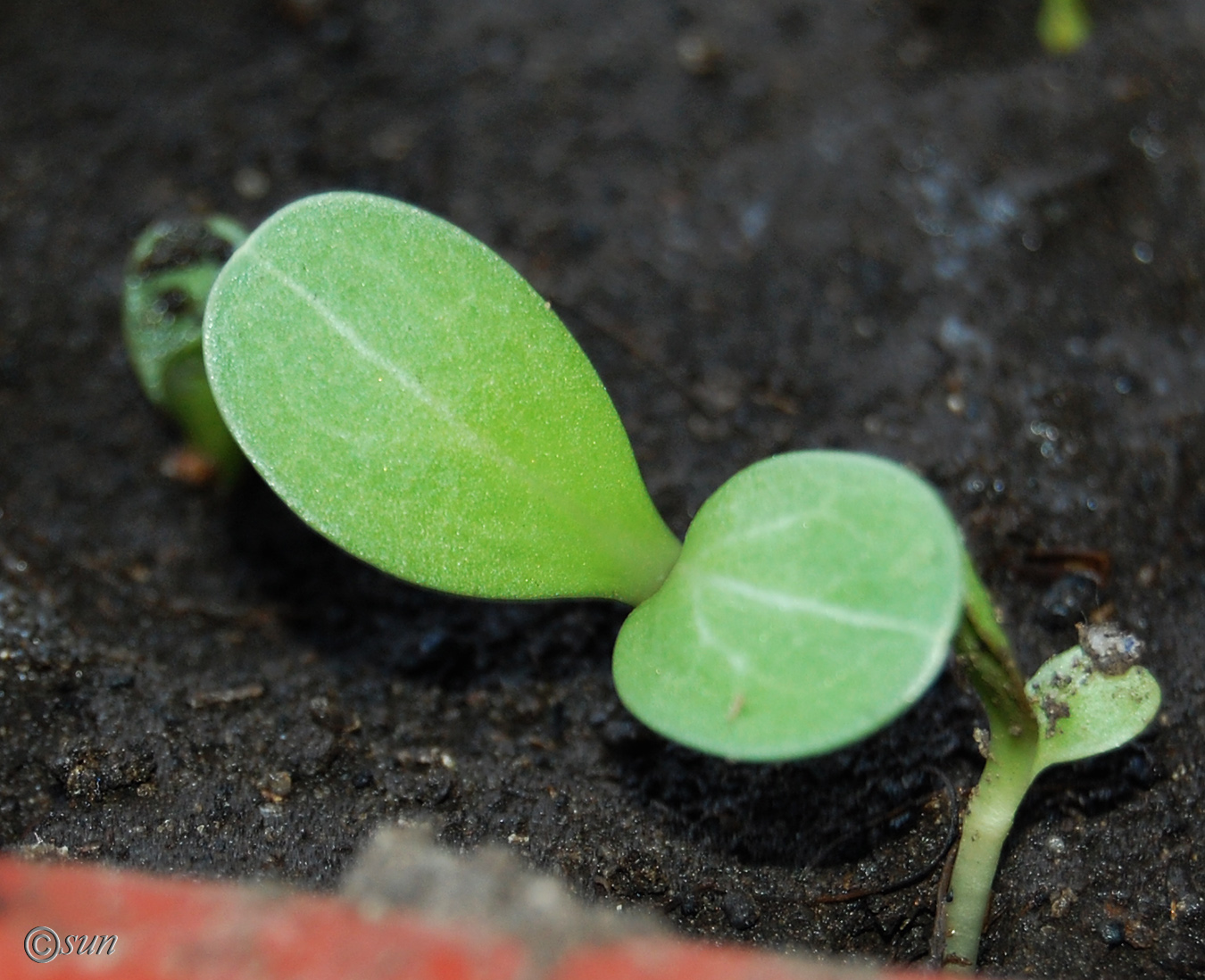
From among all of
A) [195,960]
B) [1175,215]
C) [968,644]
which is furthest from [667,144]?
[195,960]

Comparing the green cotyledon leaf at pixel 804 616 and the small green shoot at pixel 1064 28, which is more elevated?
the green cotyledon leaf at pixel 804 616

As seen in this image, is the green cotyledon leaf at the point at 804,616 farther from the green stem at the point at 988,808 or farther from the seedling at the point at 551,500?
the green stem at the point at 988,808

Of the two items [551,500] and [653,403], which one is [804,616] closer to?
[551,500]

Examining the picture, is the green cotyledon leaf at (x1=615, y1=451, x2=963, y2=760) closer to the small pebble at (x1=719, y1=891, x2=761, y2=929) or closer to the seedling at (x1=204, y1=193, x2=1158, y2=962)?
the seedling at (x1=204, y1=193, x2=1158, y2=962)

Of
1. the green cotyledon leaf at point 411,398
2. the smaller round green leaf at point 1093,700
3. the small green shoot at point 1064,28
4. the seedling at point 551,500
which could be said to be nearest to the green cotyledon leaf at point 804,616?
the seedling at point 551,500

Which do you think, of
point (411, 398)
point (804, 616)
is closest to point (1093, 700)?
point (804, 616)

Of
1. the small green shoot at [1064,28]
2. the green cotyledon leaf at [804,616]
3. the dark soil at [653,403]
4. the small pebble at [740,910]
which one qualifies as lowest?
the small pebble at [740,910]
